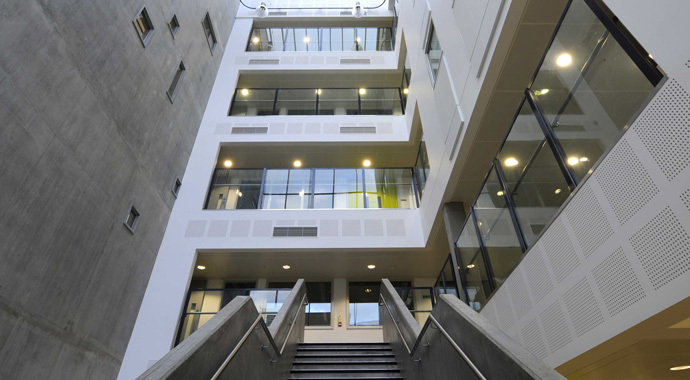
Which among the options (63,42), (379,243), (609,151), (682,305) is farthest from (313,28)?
(682,305)

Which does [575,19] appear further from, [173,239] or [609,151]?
[173,239]

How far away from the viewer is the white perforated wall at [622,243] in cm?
300

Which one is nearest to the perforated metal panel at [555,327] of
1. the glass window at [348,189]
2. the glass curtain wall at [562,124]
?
the glass curtain wall at [562,124]

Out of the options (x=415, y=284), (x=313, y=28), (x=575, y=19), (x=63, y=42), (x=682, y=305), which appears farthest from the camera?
(x=313, y=28)

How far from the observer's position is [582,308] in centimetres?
417

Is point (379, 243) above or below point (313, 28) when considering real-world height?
below

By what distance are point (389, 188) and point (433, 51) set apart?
16.0 feet

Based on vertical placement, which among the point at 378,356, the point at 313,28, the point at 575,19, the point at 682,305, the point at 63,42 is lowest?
the point at 682,305

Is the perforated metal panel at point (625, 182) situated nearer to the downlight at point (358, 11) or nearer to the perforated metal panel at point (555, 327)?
the perforated metal panel at point (555, 327)

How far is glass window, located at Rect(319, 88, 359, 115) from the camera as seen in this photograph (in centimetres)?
1673

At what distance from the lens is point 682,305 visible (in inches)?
118

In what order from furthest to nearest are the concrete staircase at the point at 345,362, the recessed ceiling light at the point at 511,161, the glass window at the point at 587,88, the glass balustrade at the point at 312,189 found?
1. the glass balustrade at the point at 312,189
2. the concrete staircase at the point at 345,362
3. the recessed ceiling light at the point at 511,161
4. the glass window at the point at 587,88

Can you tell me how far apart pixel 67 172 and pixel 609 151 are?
25.3 ft

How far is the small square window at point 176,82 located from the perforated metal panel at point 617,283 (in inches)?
394
